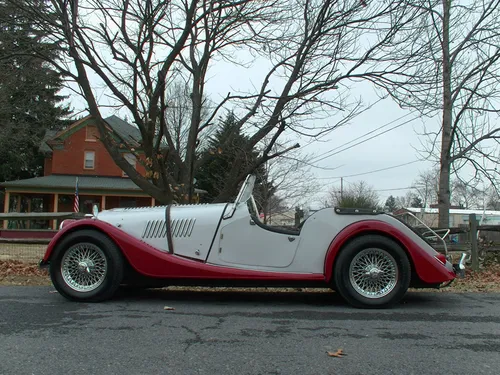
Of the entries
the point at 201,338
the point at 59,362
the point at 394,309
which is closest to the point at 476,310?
the point at 394,309

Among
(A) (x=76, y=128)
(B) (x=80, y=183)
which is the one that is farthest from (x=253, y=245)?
(A) (x=76, y=128)

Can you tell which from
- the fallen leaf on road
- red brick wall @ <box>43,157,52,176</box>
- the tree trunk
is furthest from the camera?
red brick wall @ <box>43,157,52,176</box>

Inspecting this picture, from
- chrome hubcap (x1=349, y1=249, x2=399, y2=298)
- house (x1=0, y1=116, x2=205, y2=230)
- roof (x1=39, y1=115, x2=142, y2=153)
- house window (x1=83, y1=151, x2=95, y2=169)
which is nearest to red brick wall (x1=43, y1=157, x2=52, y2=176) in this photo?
house (x1=0, y1=116, x2=205, y2=230)

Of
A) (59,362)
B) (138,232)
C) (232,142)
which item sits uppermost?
(232,142)

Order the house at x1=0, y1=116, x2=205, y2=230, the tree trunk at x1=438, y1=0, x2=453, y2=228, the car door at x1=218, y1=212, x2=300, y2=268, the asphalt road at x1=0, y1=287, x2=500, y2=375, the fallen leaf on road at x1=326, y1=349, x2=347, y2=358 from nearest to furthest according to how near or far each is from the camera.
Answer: the asphalt road at x1=0, y1=287, x2=500, y2=375
the fallen leaf on road at x1=326, y1=349, x2=347, y2=358
the car door at x1=218, y1=212, x2=300, y2=268
the tree trunk at x1=438, y1=0, x2=453, y2=228
the house at x1=0, y1=116, x2=205, y2=230

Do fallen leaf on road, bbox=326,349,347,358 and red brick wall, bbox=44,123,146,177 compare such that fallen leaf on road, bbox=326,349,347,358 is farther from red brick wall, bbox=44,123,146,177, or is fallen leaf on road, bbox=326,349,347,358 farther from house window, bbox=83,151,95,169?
house window, bbox=83,151,95,169

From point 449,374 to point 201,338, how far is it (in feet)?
6.53

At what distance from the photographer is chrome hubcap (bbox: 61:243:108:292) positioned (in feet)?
18.4

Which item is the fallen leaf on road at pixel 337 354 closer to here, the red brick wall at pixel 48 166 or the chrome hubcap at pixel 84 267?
the chrome hubcap at pixel 84 267

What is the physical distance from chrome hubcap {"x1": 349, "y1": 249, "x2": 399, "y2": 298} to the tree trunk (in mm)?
7208

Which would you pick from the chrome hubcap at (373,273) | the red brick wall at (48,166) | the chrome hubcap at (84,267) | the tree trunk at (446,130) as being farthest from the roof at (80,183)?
the chrome hubcap at (373,273)

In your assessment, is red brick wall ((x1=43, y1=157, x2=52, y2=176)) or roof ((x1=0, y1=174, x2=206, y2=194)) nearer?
roof ((x1=0, y1=174, x2=206, y2=194))

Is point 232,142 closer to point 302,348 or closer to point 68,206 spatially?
point 302,348

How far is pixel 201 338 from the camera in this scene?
4.09 m
